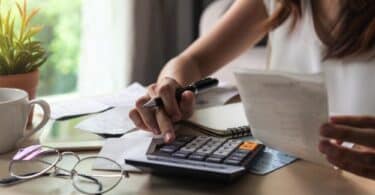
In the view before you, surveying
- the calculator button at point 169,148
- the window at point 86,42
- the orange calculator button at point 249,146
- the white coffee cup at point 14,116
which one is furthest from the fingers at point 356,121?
the window at point 86,42

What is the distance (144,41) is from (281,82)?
185cm

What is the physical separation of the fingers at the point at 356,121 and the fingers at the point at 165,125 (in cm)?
24

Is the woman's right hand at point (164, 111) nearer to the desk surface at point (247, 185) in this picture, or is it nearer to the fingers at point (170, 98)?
the fingers at point (170, 98)

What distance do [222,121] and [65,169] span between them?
32 cm

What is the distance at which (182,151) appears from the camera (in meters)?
0.81

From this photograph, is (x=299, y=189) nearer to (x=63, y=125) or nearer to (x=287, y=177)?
(x=287, y=177)

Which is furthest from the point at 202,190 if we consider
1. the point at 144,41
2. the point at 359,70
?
the point at 144,41

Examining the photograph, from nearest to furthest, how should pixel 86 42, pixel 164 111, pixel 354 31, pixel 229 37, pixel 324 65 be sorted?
1. pixel 164 111
2. pixel 354 31
3. pixel 324 65
4. pixel 229 37
5. pixel 86 42

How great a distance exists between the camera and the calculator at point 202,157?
2.49ft

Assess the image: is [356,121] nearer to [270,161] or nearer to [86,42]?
[270,161]

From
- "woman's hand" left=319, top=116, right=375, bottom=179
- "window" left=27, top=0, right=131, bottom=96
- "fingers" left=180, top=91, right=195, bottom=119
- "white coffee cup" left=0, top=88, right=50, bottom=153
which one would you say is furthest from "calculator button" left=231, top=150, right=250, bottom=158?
"window" left=27, top=0, right=131, bottom=96

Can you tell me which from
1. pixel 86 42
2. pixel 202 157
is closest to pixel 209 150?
pixel 202 157

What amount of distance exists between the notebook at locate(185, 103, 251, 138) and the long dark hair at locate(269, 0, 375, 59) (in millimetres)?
230

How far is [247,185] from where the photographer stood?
0.77 m
